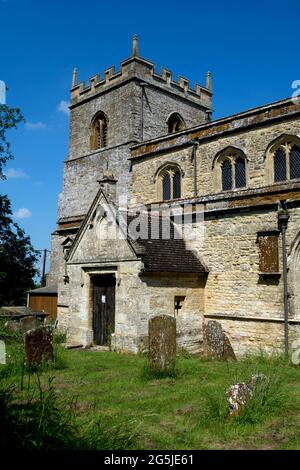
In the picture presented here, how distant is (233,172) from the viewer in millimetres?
17516

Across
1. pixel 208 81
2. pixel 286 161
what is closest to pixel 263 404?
pixel 286 161

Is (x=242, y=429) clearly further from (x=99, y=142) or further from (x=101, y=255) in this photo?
(x=99, y=142)

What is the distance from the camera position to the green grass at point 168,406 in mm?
5559

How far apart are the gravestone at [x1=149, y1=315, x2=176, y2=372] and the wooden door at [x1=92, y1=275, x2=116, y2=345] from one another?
4.78 meters

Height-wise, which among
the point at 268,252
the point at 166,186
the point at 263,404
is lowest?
the point at 263,404

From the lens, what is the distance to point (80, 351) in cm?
1434

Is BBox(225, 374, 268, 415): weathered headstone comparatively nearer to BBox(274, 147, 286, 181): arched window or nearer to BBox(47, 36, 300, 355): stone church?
BBox(47, 36, 300, 355): stone church

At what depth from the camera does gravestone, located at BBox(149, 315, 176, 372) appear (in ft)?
32.3

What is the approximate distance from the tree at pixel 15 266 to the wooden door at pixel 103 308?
1637 centimetres

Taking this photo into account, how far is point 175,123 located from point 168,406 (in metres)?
23.4

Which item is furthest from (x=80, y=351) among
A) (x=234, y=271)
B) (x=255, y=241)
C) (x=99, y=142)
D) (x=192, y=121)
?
(x=192, y=121)

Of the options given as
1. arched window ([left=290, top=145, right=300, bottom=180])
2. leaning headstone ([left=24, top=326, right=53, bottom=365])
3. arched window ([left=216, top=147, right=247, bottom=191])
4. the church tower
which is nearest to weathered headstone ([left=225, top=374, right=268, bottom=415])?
leaning headstone ([left=24, top=326, right=53, bottom=365])

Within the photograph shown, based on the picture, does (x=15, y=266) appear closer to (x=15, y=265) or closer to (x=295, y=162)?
(x=15, y=265)

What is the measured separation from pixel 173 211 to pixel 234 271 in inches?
154
